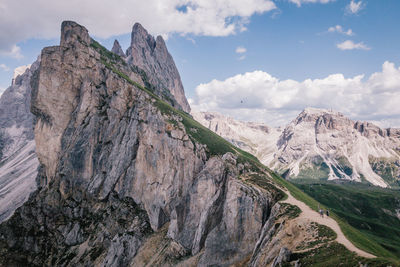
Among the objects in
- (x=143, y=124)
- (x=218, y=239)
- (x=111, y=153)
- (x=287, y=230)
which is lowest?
(x=218, y=239)

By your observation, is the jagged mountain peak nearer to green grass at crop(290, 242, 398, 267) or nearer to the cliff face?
the cliff face

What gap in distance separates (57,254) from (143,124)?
73.2 meters

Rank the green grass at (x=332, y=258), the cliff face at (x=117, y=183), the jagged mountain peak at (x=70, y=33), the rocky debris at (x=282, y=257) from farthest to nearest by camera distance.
Answer: the jagged mountain peak at (x=70, y=33) → the cliff face at (x=117, y=183) → the rocky debris at (x=282, y=257) → the green grass at (x=332, y=258)

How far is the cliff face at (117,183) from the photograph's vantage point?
251 ft

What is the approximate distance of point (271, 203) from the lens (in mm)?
73312

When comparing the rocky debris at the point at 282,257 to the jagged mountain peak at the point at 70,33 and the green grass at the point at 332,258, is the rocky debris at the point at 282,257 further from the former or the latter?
the jagged mountain peak at the point at 70,33

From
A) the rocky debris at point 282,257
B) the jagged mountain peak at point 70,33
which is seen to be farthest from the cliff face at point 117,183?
the rocky debris at point 282,257

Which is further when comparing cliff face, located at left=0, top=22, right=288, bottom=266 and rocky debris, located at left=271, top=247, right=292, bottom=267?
cliff face, located at left=0, top=22, right=288, bottom=266

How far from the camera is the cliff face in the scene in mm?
76500

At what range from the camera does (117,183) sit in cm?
11494

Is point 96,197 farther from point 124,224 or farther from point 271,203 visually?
point 271,203

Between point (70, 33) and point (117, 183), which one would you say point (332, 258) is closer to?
point (117, 183)

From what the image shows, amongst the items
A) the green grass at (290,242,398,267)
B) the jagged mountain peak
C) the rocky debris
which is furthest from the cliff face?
the green grass at (290,242,398,267)

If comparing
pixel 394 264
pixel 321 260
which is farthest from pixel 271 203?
pixel 394 264
